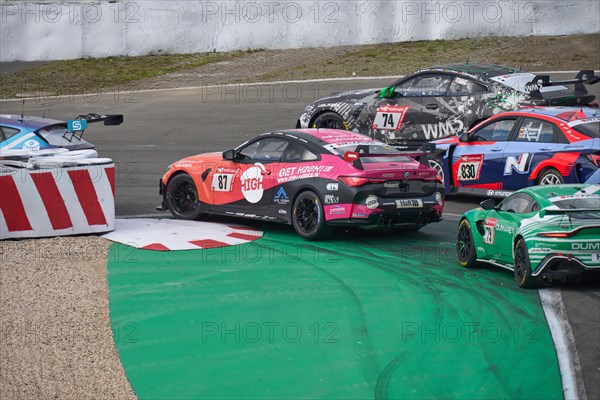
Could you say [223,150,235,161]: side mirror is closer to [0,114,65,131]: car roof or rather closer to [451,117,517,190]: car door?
[0,114,65,131]: car roof

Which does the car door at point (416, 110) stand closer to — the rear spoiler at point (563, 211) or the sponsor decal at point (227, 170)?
the sponsor decal at point (227, 170)

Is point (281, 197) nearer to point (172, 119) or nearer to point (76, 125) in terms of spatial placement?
point (76, 125)

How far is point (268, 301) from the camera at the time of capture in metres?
10.0

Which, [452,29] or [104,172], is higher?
[452,29]

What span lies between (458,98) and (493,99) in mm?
570

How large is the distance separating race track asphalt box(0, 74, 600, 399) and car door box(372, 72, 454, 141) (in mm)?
1399

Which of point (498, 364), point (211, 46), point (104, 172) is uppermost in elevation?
point (211, 46)

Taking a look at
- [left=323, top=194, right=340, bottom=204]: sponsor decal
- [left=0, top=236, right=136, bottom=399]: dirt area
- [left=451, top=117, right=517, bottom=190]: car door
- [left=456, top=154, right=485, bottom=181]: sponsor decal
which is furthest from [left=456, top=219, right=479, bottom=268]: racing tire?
[left=0, top=236, right=136, bottom=399]: dirt area

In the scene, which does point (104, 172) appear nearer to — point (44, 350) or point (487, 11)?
point (44, 350)

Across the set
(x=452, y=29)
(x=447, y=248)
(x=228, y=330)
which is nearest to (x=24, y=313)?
(x=228, y=330)

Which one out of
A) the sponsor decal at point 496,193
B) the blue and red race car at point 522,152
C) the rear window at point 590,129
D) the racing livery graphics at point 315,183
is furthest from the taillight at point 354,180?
the rear window at point 590,129

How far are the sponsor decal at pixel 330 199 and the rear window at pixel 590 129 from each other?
143 inches

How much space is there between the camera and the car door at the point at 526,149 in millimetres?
14070

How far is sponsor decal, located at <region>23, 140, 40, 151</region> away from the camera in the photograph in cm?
1458
